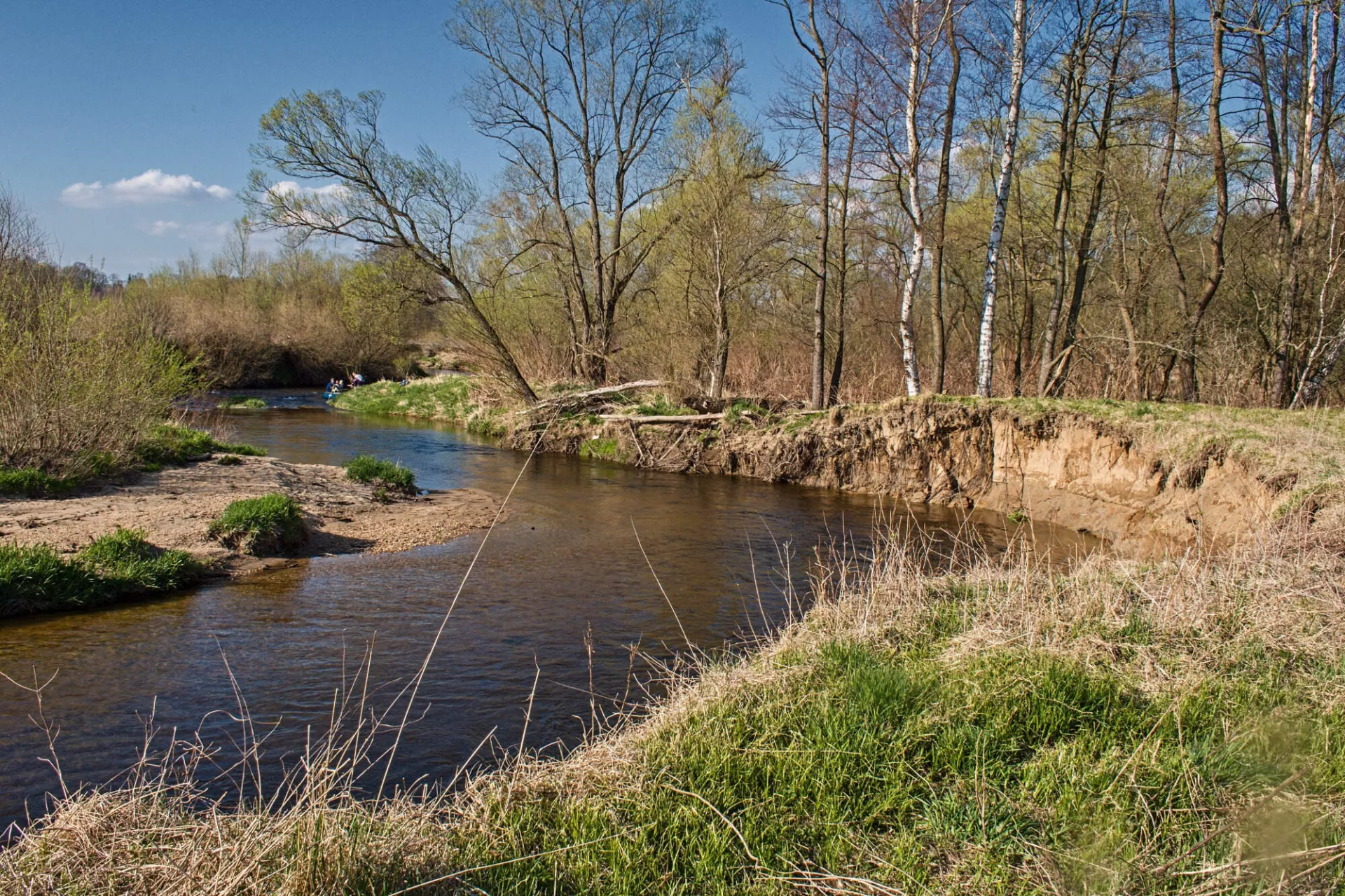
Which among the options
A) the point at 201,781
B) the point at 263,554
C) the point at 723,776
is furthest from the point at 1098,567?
the point at 263,554

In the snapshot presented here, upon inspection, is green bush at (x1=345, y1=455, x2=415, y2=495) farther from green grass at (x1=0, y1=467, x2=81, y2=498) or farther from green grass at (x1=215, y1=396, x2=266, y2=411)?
green grass at (x1=215, y1=396, x2=266, y2=411)

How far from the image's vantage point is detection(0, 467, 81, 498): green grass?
36.0 feet

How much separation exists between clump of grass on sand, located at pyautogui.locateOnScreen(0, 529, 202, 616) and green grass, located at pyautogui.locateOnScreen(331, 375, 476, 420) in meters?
20.1

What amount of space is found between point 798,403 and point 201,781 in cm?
1813

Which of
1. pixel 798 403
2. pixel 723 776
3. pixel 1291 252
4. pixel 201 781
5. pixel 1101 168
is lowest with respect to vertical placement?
pixel 201 781

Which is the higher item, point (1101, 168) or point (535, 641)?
point (1101, 168)

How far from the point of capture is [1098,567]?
23.7ft

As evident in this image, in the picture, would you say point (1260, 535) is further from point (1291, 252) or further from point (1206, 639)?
point (1291, 252)

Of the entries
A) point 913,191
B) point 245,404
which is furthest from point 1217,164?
point 245,404

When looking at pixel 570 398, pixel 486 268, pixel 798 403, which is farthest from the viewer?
pixel 486 268

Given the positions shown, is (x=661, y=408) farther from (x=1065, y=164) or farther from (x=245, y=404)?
(x=245, y=404)

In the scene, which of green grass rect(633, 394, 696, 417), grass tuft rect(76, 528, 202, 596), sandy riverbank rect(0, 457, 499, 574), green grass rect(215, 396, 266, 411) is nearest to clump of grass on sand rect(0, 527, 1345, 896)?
grass tuft rect(76, 528, 202, 596)

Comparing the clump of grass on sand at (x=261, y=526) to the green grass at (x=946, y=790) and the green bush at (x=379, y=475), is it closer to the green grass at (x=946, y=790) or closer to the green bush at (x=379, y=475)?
the green bush at (x=379, y=475)

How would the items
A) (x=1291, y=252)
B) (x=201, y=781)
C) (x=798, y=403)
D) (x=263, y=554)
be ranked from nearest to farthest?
1. (x=201, y=781)
2. (x=263, y=554)
3. (x=1291, y=252)
4. (x=798, y=403)
